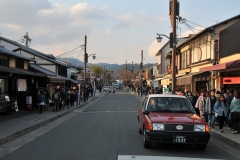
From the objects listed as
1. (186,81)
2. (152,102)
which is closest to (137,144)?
(152,102)

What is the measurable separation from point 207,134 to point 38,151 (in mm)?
4722

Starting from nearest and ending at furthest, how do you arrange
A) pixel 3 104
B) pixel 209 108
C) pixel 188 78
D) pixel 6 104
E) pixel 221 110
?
pixel 221 110, pixel 209 108, pixel 3 104, pixel 6 104, pixel 188 78

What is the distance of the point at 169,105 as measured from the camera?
997 centimetres

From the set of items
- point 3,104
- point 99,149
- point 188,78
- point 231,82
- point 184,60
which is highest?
point 184,60

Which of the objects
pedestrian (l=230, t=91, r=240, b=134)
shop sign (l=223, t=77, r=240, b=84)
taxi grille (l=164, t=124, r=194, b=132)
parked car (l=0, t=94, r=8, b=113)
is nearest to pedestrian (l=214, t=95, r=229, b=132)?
pedestrian (l=230, t=91, r=240, b=134)

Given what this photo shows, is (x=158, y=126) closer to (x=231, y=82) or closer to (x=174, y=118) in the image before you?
(x=174, y=118)

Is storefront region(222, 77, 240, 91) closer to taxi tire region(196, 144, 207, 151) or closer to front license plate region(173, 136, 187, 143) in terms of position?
taxi tire region(196, 144, 207, 151)

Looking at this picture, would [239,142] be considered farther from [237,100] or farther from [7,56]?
[7,56]

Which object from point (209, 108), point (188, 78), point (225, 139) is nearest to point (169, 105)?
point (225, 139)

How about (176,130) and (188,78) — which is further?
(188,78)

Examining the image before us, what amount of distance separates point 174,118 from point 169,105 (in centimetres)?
130

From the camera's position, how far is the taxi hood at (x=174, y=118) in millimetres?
8438

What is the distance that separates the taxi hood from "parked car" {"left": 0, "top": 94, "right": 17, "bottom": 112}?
11.1m

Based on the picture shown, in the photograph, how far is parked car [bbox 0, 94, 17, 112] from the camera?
57.8ft
